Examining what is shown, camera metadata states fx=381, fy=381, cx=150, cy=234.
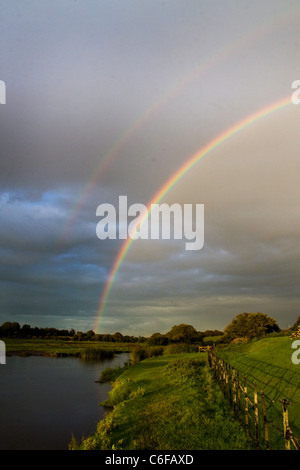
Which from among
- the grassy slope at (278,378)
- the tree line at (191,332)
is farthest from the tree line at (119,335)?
the grassy slope at (278,378)

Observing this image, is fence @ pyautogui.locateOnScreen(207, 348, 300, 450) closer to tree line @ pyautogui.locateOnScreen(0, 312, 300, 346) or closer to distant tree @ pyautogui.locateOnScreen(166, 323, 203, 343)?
tree line @ pyautogui.locateOnScreen(0, 312, 300, 346)

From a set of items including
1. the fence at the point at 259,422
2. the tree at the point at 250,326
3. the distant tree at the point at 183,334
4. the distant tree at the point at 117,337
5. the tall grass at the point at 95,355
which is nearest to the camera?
the fence at the point at 259,422

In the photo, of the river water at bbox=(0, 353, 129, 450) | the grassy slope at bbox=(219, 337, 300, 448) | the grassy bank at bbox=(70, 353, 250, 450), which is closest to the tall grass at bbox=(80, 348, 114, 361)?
the river water at bbox=(0, 353, 129, 450)

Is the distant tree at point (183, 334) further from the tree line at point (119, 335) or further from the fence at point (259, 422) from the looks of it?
the fence at point (259, 422)

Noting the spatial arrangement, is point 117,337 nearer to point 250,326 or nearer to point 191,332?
point 191,332

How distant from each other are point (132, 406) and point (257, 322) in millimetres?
82038

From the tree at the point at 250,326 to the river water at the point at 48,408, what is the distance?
52.2 meters

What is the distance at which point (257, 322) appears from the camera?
97938 millimetres

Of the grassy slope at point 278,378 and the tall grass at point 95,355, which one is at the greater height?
the grassy slope at point 278,378

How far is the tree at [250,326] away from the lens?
9484 cm

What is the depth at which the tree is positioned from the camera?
9484cm

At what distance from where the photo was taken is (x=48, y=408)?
32812 millimetres

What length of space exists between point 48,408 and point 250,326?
73780mm
